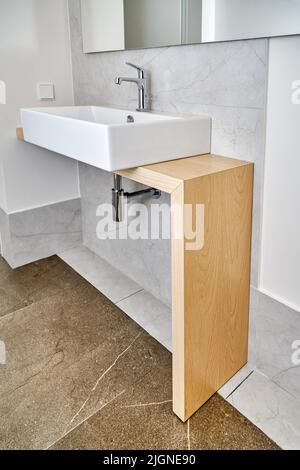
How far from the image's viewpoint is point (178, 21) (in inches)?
57.1

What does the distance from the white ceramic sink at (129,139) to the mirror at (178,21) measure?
0.97ft

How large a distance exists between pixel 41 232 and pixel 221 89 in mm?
1380

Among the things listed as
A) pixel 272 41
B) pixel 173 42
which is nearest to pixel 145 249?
pixel 173 42

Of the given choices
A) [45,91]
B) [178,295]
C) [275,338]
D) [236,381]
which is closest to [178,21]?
[45,91]

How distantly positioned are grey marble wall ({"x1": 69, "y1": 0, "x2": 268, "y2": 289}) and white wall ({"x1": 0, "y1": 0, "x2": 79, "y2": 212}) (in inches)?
16.1

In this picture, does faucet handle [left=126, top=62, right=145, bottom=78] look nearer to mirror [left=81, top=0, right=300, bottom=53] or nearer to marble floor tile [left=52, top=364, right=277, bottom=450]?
mirror [left=81, top=0, right=300, bottom=53]

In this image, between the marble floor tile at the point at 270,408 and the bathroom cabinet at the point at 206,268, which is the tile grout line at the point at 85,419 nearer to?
the bathroom cabinet at the point at 206,268

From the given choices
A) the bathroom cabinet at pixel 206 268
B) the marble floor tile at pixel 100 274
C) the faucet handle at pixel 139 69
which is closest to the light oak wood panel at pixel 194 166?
the bathroom cabinet at pixel 206 268

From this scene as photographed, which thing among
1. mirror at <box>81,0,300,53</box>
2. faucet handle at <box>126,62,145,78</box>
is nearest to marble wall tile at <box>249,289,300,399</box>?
mirror at <box>81,0,300,53</box>

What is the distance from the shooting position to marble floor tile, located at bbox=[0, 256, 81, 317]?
193 centimetres

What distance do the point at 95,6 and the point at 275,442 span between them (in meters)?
1.96

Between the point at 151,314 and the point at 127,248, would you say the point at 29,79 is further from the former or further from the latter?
the point at 151,314

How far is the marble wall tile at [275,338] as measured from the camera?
1.30 m
